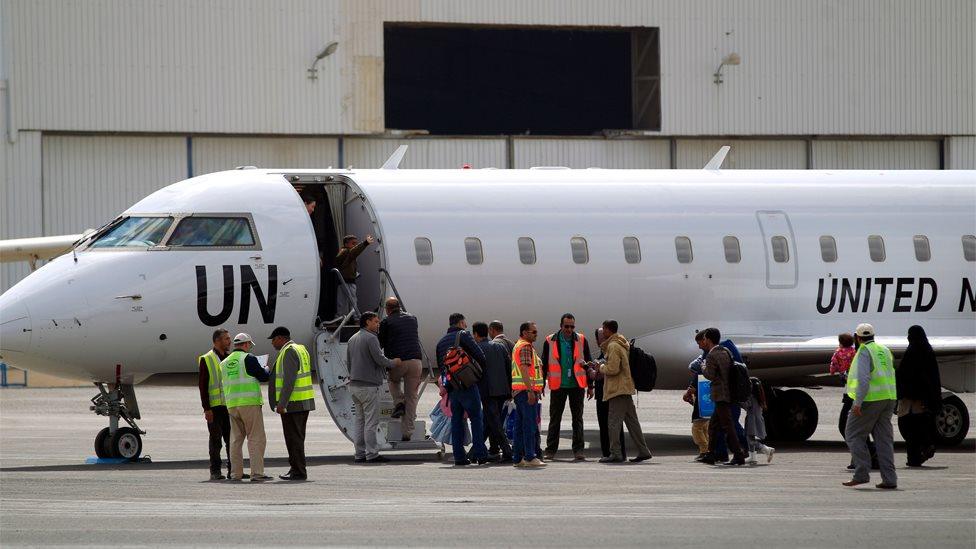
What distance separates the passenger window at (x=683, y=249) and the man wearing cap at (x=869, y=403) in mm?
5769

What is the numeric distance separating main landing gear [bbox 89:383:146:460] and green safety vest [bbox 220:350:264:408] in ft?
8.07

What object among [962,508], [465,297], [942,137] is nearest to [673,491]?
[962,508]

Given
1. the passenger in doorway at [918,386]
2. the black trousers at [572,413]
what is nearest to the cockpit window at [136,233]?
the black trousers at [572,413]

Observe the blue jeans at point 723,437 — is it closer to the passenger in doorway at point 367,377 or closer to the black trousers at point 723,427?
the black trousers at point 723,427

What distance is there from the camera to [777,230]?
74.5 ft

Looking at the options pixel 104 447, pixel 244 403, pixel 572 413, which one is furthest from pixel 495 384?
pixel 104 447

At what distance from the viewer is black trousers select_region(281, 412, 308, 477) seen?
17.4 metres

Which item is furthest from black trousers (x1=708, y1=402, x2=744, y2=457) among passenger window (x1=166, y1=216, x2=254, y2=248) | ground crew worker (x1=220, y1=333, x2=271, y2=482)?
passenger window (x1=166, y1=216, x2=254, y2=248)

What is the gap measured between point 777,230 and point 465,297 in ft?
16.5

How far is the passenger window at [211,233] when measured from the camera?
19766 millimetres

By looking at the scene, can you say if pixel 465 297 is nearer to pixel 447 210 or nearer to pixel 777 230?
pixel 447 210

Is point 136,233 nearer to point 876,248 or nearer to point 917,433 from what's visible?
point 917,433

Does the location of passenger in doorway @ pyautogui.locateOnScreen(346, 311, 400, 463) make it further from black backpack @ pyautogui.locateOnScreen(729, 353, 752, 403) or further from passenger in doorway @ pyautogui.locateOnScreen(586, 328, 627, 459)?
black backpack @ pyautogui.locateOnScreen(729, 353, 752, 403)

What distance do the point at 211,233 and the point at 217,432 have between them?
335cm
